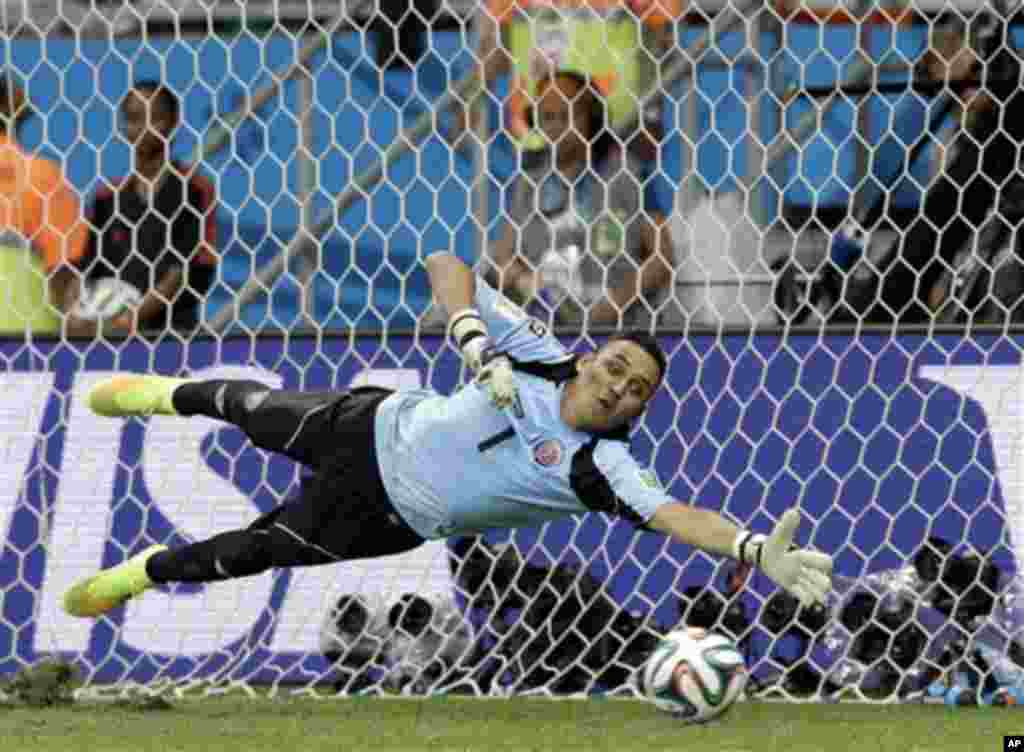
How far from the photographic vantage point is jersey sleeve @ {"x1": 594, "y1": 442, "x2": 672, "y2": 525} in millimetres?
7715

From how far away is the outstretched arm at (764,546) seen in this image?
711 cm

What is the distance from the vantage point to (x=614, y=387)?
788 centimetres

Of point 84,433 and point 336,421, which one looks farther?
point 84,433

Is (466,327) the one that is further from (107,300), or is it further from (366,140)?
(107,300)

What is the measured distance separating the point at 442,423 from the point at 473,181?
222cm

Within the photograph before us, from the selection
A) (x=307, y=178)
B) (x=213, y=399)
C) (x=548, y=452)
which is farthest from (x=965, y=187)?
(x=213, y=399)

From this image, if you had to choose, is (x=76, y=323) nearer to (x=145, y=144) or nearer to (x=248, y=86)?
(x=145, y=144)

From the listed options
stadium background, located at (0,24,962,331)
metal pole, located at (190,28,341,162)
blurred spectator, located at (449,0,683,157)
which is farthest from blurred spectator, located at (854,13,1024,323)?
metal pole, located at (190,28,341,162)

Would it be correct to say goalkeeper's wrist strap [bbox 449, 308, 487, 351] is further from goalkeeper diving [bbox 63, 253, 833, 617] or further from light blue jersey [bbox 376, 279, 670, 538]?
light blue jersey [bbox 376, 279, 670, 538]

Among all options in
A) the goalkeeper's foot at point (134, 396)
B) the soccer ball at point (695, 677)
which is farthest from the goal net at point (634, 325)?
the soccer ball at point (695, 677)

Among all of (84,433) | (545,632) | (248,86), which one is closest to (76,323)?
(84,433)

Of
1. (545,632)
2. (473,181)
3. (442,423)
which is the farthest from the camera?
(473,181)

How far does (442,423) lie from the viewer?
8164 mm

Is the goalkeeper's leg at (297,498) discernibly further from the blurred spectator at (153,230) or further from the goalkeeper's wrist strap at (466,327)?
the blurred spectator at (153,230)
